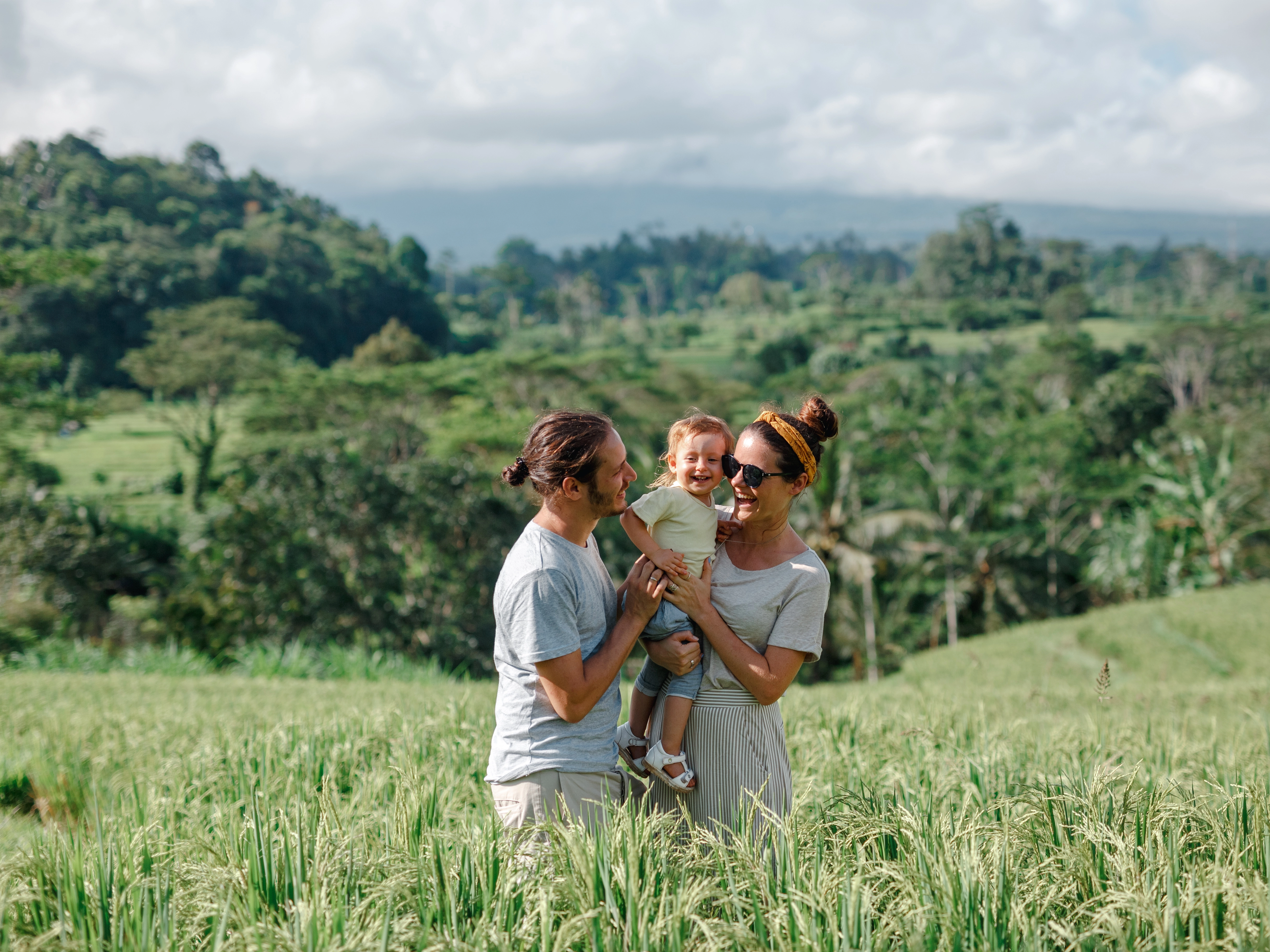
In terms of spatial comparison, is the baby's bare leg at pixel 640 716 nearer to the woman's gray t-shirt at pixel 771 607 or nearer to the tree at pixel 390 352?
the woman's gray t-shirt at pixel 771 607

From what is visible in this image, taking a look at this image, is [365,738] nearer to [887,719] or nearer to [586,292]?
[887,719]

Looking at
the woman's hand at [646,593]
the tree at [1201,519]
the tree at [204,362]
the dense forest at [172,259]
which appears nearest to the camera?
the woman's hand at [646,593]

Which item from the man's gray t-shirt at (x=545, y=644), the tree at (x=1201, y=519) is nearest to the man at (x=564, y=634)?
the man's gray t-shirt at (x=545, y=644)

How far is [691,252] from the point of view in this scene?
423 ft

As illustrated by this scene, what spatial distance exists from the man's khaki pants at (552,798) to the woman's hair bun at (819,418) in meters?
1.04

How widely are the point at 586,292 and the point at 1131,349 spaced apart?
172 feet

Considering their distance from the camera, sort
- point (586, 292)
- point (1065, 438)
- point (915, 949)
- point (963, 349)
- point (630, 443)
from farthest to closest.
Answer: point (586, 292), point (963, 349), point (1065, 438), point (630, 443), point (915, 949)

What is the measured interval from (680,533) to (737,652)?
33cm

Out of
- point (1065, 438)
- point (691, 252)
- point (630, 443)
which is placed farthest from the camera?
point (691, 252)

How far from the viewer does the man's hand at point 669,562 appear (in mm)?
2232

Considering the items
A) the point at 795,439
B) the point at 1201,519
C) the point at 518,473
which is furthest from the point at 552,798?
the point at 1201,519

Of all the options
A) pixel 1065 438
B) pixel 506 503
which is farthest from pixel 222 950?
pixel 1065 438

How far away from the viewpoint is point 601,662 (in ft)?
7.30

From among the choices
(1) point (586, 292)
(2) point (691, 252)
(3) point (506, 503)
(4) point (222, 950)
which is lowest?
(3) point (506, 503)
